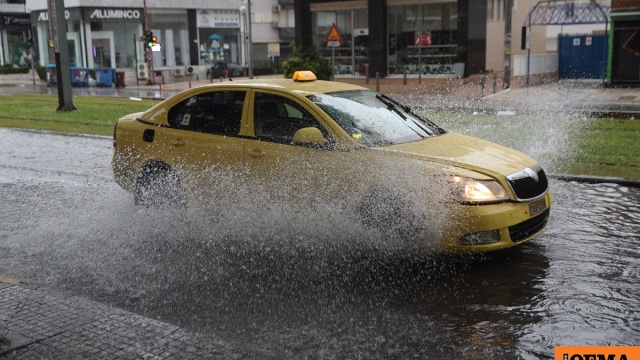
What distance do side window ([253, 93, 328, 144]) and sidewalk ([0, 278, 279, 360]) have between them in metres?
2.47

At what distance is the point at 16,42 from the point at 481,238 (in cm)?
6537

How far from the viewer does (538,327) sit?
4996mm

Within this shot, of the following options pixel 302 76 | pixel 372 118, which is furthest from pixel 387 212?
pixel 302 76

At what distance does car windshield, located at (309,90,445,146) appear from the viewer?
6750 mm

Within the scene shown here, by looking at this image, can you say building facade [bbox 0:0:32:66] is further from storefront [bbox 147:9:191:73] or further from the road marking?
the road marking

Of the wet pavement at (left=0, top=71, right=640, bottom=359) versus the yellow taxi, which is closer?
the wet pavement at (left=0, top=71, right=640, bottom=359)

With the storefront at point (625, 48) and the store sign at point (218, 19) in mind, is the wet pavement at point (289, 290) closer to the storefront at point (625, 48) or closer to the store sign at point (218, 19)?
the storefront at point (625, 48)

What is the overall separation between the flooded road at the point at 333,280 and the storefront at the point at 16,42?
6016cm

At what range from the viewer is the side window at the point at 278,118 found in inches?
273

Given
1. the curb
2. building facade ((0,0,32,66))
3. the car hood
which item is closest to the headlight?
the car hood

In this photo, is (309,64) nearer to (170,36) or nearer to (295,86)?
(295,86)

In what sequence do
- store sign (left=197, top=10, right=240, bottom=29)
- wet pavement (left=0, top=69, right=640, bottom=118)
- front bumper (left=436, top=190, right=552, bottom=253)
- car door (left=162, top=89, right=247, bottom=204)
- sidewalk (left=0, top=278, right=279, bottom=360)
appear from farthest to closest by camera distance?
1. store sign (left=197, top=10, right=240, bottom=29)
2. wet pavement (left=0, top=69, right=640, bottom=118)
3. car door (left=162, top=89, right=247, bottom=204)
4. front bumper (left=436, top=190, right=552, bottom=253)
5. sidewalk (left=0, top=278, right=279, bottom=360)

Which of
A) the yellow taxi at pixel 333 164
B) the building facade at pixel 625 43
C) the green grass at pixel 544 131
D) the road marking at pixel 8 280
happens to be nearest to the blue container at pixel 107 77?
the green grass at pixel 544 131

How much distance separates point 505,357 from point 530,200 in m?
2.14
